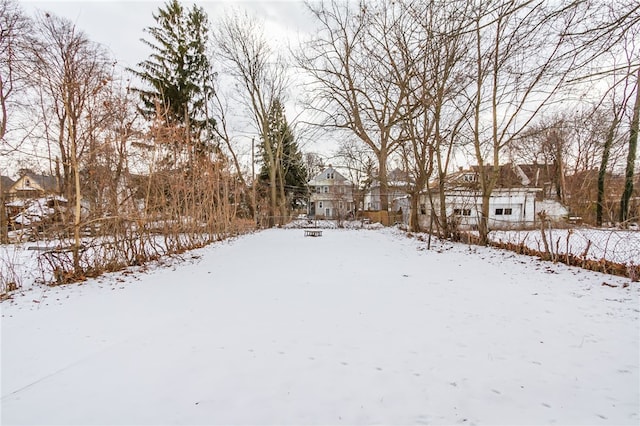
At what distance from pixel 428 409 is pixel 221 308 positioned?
8.39 ft

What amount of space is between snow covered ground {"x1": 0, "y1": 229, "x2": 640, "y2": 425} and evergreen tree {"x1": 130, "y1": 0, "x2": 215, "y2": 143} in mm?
12568

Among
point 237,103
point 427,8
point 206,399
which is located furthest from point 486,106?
point 237,103

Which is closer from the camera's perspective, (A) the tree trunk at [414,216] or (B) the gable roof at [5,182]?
(B) the gable roof at [5,182]

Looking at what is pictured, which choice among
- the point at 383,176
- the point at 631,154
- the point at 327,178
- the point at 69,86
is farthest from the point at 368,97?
the point at 327,178

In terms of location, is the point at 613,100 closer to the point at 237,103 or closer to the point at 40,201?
the point at 40,201

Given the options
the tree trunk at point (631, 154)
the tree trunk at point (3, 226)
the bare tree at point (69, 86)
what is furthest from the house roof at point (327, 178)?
the bare tree at point (69, 86)

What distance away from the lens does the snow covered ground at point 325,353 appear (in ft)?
5.73

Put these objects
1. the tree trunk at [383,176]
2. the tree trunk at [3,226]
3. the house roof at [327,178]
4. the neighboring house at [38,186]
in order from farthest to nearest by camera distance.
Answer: the house roof at [327,178]
the tree trunk at [383,176]
the tree trunk at [3,226]
the neighboring house at [38,186]

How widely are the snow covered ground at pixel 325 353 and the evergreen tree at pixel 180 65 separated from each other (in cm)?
1257

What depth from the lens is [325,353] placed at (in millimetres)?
2414

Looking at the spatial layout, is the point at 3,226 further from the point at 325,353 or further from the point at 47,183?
the point at 325,353

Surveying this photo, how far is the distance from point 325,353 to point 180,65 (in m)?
17.6

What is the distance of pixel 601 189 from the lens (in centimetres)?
805

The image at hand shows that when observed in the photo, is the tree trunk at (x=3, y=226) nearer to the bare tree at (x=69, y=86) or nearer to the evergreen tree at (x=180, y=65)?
the bare tree at (x=69, y=86)
